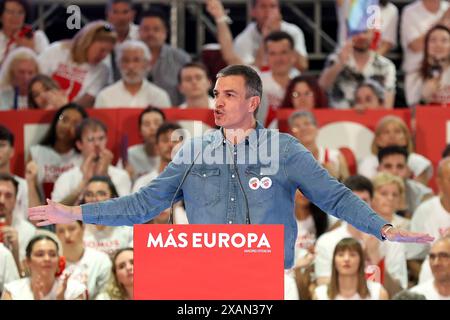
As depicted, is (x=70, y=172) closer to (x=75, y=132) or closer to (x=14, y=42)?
(x=75, y=132)

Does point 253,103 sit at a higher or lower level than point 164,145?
lower

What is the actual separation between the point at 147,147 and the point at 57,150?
23.5 inches

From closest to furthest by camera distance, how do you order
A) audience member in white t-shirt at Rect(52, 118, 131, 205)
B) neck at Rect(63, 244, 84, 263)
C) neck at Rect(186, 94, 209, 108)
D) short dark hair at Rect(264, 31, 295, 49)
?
neck at Rect(63, 244, 84, 263)
audience member in white t-shirt at Rect(52, 118, 131, 205)
neck at Rect(186, 94, 209, 108)
short dark hair at Rect(264, 31, 295, 49)

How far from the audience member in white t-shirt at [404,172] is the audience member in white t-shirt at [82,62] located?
207 centimetres

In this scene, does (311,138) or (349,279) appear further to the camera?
(311,138)

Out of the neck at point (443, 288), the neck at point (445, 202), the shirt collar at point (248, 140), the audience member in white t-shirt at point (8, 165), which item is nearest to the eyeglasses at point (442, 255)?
the neck at point (443, 288)

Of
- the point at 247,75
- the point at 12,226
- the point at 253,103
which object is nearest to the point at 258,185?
the point at 253,103

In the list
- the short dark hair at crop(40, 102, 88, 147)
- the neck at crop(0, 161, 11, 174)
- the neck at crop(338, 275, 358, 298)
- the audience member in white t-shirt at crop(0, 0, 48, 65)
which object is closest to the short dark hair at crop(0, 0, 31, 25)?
the audience member in white t-shirt at crop(0, 0, 48, 65)

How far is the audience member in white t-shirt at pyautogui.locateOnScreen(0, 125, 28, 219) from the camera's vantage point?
24.3 feet

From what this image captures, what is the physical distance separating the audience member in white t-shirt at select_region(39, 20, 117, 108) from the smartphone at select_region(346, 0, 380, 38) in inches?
65.9

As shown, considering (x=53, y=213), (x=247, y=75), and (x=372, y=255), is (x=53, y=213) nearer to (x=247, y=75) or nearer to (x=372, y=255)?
(x=247, y=75)

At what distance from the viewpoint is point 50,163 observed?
7785mm

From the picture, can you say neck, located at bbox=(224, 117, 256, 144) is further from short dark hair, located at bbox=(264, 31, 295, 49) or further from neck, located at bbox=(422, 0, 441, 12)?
neck, located at bbox=(422, 0, 441, 12)
